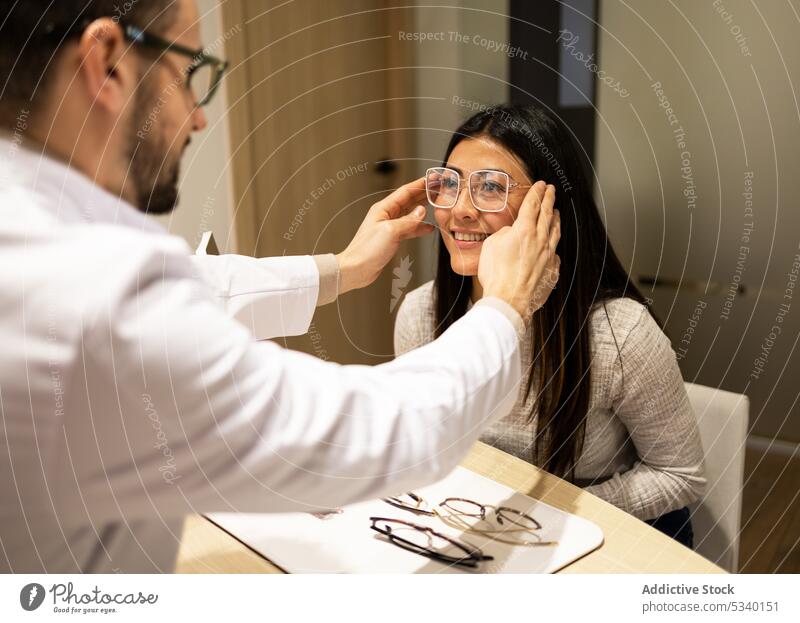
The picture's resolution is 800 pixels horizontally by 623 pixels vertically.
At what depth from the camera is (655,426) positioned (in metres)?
0.88

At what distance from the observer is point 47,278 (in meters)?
0.42

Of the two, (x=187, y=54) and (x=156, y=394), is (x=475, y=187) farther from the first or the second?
(x=156, y=394)

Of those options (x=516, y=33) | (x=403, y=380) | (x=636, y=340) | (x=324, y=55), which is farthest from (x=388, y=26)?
(x=403, y=380)

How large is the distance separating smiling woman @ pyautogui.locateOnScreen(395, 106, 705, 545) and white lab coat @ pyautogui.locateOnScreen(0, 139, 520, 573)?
346 mm

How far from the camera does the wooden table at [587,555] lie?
0.66 metres

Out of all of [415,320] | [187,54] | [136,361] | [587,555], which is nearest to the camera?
[136,361]

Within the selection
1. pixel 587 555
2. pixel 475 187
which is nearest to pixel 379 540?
pixel 587 555

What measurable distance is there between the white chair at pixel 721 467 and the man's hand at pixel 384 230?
0.42m

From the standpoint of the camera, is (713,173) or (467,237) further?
(713,173)

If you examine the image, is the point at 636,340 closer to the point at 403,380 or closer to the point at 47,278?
the point at 403,380

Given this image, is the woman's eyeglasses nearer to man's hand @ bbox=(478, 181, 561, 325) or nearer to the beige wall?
man's hand @ bbox=(478, 181, 561, 325)

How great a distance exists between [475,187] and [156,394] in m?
0.52

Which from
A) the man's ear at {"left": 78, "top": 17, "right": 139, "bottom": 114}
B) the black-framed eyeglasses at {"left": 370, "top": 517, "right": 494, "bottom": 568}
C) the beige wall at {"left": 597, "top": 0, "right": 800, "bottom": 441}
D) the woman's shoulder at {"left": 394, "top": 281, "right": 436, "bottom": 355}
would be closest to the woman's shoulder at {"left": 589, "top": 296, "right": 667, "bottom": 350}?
the woman's shoulder at {"left": 394, "top": 281, "right": 436, "bottom": 355}

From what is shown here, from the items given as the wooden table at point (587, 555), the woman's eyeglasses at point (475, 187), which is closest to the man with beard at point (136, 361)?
the wooden table at point (587, 555)
